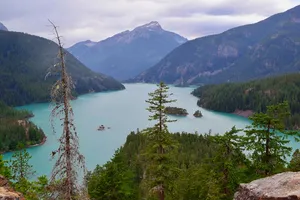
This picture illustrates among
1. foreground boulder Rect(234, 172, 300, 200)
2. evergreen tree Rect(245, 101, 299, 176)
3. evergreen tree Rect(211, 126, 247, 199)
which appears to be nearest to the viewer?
foreground boulder Rect(234, 172, 300, 200)

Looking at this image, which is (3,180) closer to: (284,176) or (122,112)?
(284,176)

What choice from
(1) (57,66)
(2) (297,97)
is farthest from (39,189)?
(2) (297,97)

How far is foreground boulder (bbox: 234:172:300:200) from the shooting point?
43.7 ft

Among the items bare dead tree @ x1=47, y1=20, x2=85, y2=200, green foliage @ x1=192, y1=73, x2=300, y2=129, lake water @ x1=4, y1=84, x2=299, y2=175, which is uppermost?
bare dead tree @ x1=47, y1=20, x2=85, y2=200

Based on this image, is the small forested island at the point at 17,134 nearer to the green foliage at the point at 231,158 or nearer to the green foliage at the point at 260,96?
the green foliage at the point at 231,158

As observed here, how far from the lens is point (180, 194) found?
102 feet

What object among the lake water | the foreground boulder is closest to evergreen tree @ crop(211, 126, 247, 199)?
the foreground boulder

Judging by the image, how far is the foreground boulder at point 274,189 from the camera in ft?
43.7

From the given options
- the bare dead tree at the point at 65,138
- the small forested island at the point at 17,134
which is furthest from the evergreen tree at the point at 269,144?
the small forested island at the point at 17,134

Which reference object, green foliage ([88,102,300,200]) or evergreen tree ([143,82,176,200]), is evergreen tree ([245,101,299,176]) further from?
evergreen tree ([143,82,176,200])

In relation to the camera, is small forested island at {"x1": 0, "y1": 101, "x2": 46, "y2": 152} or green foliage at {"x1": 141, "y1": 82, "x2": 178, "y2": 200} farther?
small forested island at {"x1": 0, "y1": 101, "x2": 46, "y2": 152}

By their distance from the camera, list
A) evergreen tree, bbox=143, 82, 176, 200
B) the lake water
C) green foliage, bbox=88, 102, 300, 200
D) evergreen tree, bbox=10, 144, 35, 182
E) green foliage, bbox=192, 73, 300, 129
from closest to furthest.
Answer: evergreen tree, bbox=143, 82, 176, 200, green foliage, bbox=88, 102, 300, 200, evergreen tree, bbox=10, 144, 35, 182, the lake water, green foliage, bbox=192, 73, 300, 129

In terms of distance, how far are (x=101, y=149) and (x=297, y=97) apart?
10746 cm

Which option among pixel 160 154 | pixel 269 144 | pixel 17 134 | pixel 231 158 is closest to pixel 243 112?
pixel 17 134
